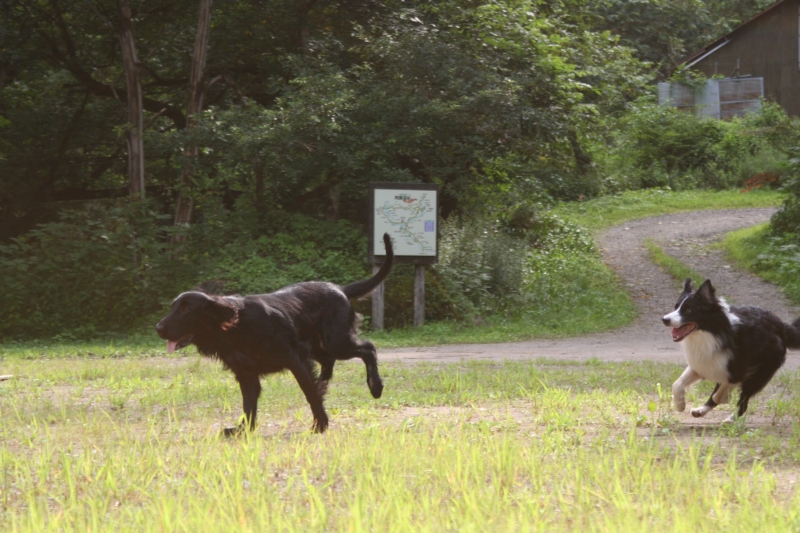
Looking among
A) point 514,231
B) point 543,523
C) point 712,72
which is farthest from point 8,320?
point 712,72

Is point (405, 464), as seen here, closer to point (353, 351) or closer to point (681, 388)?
point (353, 351)

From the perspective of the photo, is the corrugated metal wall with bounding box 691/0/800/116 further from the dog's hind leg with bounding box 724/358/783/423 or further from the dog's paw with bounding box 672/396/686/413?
the dog's paw with bounding box 672/396/686/413

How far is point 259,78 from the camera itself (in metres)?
20.5

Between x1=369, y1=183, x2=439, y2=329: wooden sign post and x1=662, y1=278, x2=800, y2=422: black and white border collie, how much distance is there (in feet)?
30.3

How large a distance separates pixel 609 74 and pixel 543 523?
18.5 m

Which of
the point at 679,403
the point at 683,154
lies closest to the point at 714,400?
the point at 679,403

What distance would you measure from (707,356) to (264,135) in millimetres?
11139

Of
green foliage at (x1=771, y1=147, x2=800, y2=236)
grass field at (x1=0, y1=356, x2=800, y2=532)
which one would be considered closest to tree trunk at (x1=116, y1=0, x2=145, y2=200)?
grass field at (x1=0, y1=356, x2=800, y2=532)

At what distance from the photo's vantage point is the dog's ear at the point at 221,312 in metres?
6.56

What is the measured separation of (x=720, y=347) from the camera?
292 inches

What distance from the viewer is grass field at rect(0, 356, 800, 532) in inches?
166

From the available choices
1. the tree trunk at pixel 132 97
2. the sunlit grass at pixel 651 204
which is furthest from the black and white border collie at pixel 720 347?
the sunlit grass at pixel 651 204

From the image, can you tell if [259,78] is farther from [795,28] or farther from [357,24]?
[795,28]

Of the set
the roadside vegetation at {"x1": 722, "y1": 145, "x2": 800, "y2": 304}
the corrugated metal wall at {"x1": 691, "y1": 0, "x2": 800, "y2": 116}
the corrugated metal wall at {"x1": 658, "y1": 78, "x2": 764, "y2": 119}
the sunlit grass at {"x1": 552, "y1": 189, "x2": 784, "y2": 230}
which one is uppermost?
the corrugated metal wall at {"x1": 691, "y1": 0, "x2": 800, "y2": 116}
